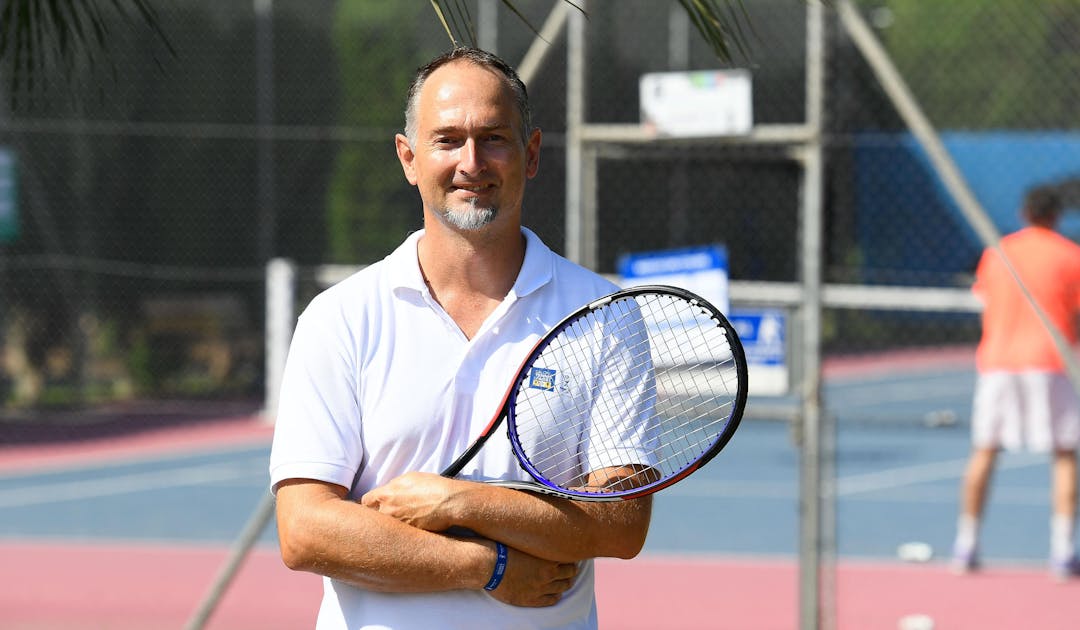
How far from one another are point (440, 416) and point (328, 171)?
12591 millimetres

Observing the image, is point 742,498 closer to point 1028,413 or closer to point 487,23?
point 1028,413

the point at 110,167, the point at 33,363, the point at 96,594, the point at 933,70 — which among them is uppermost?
the point at 933,70

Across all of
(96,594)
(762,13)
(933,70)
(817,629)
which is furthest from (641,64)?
(817,629)

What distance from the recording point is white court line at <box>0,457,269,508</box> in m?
10.6

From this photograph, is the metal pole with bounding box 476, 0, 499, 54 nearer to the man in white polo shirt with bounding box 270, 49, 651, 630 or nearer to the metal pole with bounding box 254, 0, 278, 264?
the metal pole with bounding box 254, 0, 278, 264

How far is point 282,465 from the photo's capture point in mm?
2342

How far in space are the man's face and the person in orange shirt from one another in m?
5.60

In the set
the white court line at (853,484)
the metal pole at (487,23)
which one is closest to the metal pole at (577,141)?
the white court line at (853,484)

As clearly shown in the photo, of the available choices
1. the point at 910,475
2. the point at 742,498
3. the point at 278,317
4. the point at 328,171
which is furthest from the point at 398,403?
the point at 328,171

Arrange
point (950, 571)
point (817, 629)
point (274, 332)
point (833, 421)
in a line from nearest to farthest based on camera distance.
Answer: point (817, 629), point (833, 421), point (950, 571), point (274, 332)

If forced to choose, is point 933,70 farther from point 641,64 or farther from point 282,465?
point 282,465

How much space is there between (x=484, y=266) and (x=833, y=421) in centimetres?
331

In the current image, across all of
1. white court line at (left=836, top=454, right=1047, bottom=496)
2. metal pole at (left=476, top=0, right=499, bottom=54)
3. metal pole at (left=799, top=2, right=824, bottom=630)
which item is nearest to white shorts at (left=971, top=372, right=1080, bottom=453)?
white court line at (left=836, top=454, right=1047, bottom=496)

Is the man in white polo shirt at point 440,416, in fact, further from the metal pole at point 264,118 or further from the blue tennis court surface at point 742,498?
the metal pole at point 264,118
